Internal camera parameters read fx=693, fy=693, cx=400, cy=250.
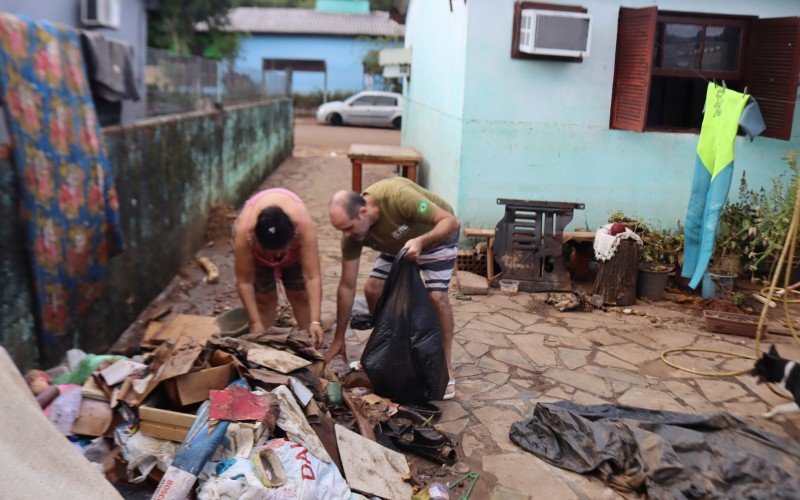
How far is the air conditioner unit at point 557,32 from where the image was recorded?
23.2 feet

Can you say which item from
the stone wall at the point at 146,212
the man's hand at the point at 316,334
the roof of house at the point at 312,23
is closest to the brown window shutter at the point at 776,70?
the man's hand at the point at 316,334

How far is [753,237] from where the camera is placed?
23.5ft

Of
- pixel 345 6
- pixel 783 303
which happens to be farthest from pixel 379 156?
pixel 345 6

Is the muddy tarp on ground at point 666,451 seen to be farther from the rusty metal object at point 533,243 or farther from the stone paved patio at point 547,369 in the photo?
the rusty metal object at point 533,243

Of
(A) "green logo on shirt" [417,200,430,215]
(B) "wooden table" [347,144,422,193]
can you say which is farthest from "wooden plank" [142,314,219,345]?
(B) "wooden table" [347,144,422,193]

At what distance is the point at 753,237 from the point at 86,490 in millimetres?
6712

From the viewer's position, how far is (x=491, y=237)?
7441 millimetres

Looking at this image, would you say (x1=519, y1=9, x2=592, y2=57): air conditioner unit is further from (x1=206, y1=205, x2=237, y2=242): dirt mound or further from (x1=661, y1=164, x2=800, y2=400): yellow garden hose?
(x1=206, y1=205, x2=237, y2=242): dirt mound

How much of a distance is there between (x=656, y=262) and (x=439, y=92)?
13.2 feet

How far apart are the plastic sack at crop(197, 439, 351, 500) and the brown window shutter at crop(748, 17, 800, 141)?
19.5ft

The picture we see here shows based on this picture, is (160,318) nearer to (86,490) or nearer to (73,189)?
(73,189)

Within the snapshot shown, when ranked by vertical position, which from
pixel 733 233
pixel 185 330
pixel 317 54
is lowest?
pixel 185 330

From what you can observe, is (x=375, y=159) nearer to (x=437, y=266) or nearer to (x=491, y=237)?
(x=491, y=237)

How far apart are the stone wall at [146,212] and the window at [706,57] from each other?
4807 mm
